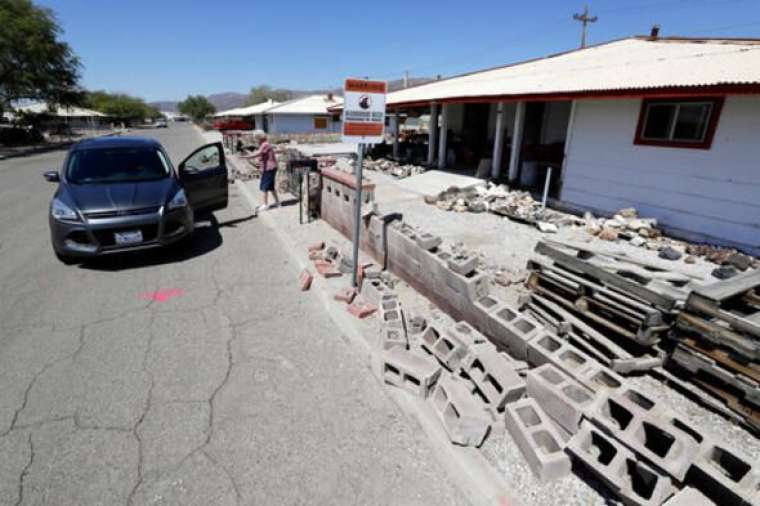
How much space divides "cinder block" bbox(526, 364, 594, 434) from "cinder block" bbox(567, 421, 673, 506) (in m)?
0.10

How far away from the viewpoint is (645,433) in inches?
95.5

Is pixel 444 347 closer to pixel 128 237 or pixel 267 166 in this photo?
pixel 128 237

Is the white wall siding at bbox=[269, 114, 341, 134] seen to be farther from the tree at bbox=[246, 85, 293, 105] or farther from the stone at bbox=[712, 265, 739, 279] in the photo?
the tree at bbox=[246, 85, 293, 105]

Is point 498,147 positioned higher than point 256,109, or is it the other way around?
point 256,109

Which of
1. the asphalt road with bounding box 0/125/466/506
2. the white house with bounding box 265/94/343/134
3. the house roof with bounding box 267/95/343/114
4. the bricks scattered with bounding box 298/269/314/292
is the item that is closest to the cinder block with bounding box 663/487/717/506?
the asphalt road with bounding box 0/125/466/506

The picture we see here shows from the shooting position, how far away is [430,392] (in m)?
3.07

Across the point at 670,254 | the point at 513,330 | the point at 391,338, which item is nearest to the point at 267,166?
the point at 391,338

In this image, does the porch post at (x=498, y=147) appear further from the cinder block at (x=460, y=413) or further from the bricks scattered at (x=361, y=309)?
the cinder block at (x=460, y=413)

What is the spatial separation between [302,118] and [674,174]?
37479 mm

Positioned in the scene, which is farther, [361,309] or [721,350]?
[361,309]

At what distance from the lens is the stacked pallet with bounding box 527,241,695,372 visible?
337cm

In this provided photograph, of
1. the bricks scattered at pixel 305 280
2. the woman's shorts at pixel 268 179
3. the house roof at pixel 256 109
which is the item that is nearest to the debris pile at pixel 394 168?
the woman's shorts at pixel 268 179

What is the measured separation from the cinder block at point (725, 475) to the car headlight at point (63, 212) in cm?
686

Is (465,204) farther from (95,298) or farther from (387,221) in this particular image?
(95,298)
